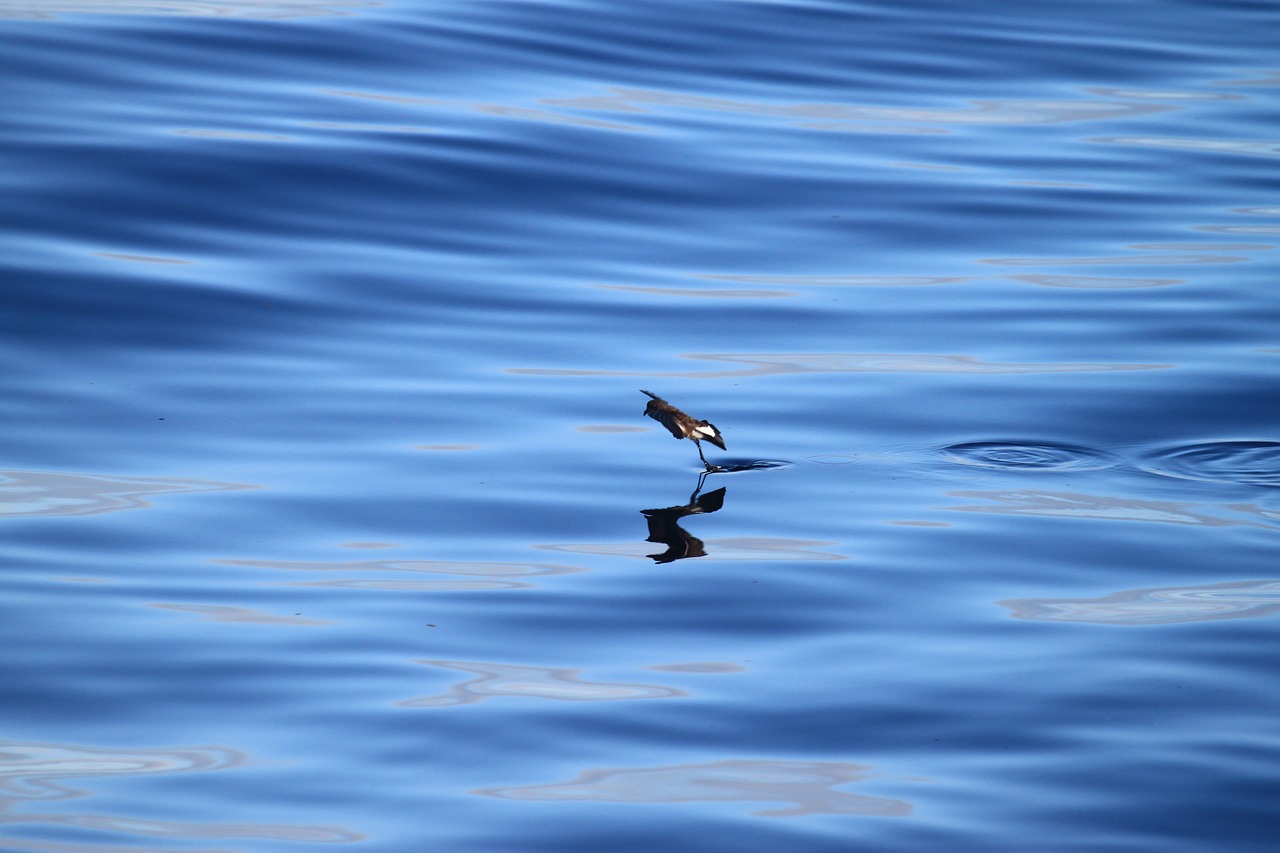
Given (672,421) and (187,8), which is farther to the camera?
(187,8)

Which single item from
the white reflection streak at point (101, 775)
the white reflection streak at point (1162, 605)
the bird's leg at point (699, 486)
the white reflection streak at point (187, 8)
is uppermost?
the white reflection streak at point (187, 8)

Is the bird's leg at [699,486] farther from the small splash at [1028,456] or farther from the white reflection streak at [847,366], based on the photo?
the white reflection streak at [847,366]

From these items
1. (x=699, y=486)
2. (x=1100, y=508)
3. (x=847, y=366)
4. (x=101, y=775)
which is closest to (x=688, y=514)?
(x=699, y=486)

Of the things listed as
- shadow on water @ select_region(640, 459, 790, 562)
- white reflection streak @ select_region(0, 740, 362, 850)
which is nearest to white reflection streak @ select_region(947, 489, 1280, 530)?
shadow on water @ select_region(640, 459, 790, 562)

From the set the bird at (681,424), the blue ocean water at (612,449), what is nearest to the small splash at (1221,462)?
the blue ocean water at (612,449)

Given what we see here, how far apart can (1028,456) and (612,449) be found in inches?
65.9

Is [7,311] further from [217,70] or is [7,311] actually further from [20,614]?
[217,70]

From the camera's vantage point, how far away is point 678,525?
209 inches

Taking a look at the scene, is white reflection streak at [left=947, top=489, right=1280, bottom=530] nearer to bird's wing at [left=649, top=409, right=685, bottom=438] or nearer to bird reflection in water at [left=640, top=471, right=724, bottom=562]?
bird reflection in water at [left=640, top=471, right=724, bottom=562]

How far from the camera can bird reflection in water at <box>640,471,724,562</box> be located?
16.5ft

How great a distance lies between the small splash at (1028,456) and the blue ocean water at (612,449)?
0.03m

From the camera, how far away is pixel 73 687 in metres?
4.11

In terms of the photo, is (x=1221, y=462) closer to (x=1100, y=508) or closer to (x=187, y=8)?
(x=1100, y=508)

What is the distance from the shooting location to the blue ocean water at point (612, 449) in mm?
3740
